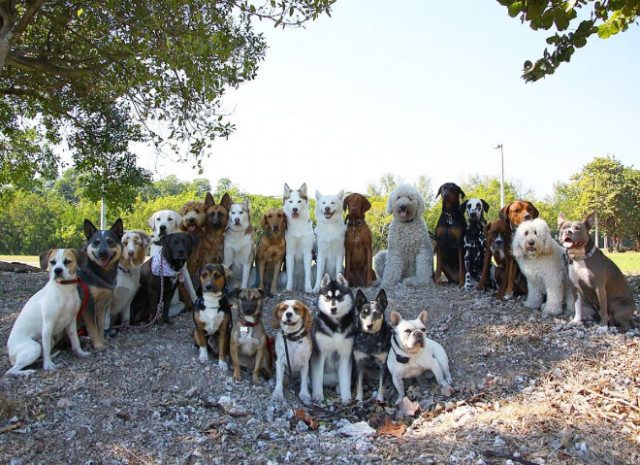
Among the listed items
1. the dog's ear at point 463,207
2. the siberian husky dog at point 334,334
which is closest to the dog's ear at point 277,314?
the siberian husky dog at point 334,334

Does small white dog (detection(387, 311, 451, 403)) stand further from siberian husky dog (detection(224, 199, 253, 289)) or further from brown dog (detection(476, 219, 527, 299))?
siberian husky dog (detection(224, 199, 253, 289))

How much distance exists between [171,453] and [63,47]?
7.54 metres

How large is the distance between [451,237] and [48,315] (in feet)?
17.8

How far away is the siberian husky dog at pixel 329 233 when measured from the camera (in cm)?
817

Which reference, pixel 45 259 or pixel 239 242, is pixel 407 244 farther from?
pixel 45 259

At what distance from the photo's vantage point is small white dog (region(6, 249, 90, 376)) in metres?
5.18

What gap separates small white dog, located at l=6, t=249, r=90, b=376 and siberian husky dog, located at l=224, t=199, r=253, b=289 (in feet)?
8.45

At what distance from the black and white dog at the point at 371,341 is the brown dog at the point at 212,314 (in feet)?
4.38

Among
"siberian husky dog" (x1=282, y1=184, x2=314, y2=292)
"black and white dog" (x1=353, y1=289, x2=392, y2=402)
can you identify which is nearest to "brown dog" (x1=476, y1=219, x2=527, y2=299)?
"black and white dog" (x1=353, y1=289, x2=392, y2=402)

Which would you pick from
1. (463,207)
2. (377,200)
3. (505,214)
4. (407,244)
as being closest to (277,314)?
(407,244)

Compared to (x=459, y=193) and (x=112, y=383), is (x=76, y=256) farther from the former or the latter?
(x=459, y=193)

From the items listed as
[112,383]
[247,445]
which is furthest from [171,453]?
[112,383]

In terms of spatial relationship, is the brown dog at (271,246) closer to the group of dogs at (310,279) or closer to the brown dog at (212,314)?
the group of dogs at (310,279)

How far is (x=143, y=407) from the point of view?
4.79m
